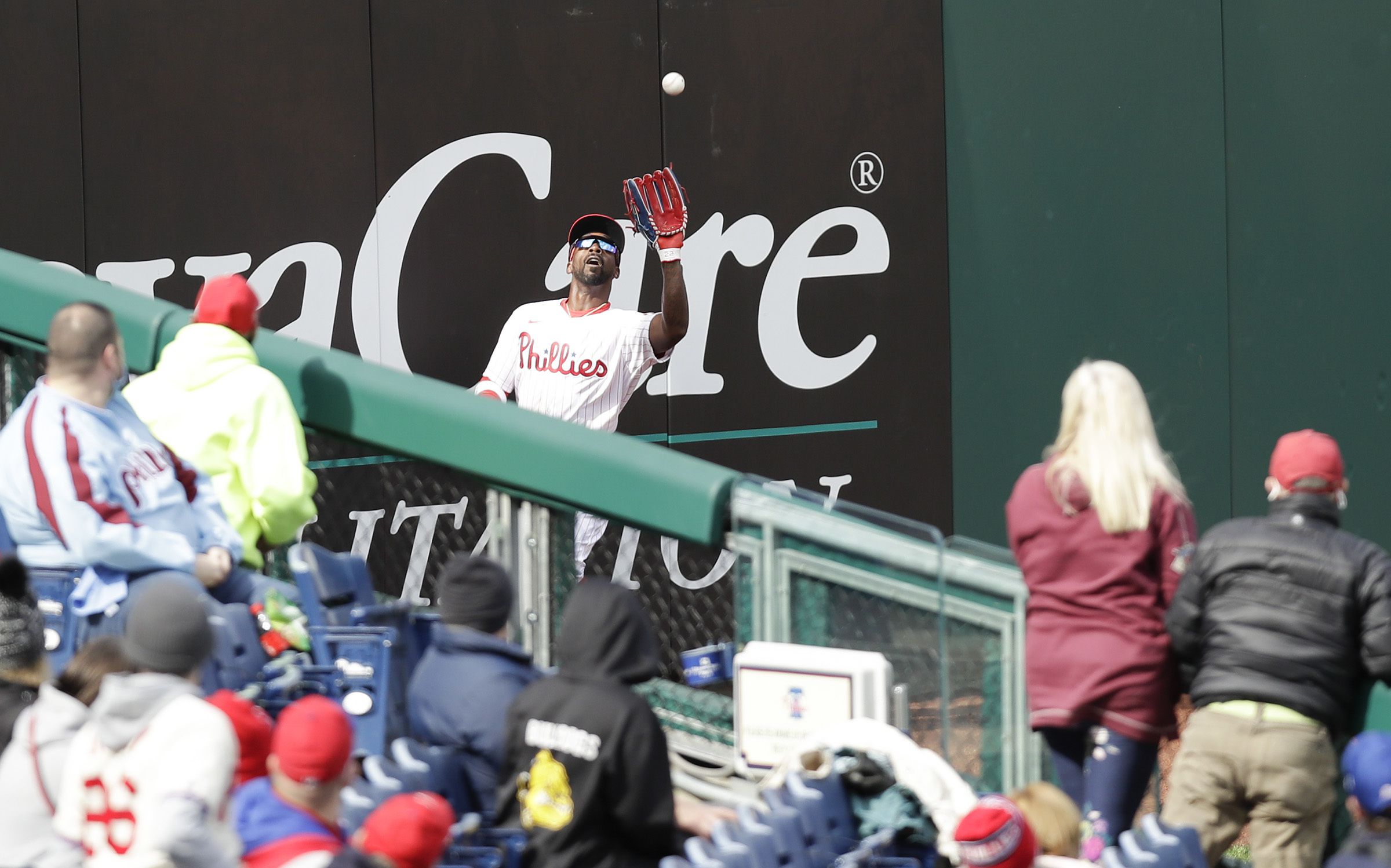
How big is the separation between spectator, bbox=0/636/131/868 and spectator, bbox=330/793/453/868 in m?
0.73

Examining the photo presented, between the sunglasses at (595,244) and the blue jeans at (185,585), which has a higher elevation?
the sunglasses at (595,244)

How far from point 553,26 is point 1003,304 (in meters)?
2.55

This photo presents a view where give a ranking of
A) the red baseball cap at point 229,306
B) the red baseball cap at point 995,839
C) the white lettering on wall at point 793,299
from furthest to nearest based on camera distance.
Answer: the white lettering on wall at point 793,299
the red baseball cap at point 229,306
the red baseball cap at point 995,839

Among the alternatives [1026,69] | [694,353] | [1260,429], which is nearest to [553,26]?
[694,353]

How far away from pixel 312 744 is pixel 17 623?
3.30ft

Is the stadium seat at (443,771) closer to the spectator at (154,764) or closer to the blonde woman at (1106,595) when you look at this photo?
the spectator at (154,764)

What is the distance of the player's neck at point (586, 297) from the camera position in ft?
22.8

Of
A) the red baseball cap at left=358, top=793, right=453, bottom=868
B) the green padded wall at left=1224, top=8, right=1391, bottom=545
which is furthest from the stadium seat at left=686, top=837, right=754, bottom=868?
the green padded wall at left=1224, top=8, right=1391, bottom=545

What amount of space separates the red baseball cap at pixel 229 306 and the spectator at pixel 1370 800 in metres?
3.31

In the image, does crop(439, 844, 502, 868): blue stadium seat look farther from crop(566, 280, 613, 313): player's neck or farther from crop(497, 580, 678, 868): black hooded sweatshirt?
crop(566, 280, 613, 313): player's neck

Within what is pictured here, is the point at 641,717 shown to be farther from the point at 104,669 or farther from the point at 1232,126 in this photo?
the point at 1232,126

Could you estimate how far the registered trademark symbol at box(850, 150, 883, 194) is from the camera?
8.54 meters

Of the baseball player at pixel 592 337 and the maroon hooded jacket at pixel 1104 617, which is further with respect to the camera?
the baseball player at pixel 592 337

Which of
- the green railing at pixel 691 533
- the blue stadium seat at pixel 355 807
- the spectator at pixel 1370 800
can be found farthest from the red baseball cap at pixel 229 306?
the spectator at pixel 1370 800
